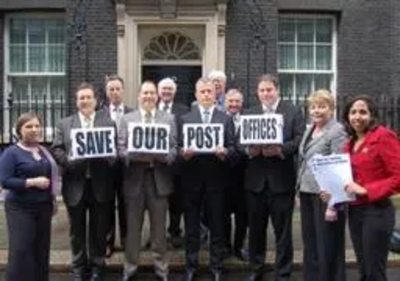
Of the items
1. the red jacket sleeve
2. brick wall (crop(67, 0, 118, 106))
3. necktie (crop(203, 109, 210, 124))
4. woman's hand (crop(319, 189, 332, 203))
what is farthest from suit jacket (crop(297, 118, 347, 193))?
brick wall (crop(67, 0, 118, 106))

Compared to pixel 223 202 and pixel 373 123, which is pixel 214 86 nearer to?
pixel 223 202

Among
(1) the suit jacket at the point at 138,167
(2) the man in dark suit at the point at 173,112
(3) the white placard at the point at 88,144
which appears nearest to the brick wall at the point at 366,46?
(2) the man in dark suit at the point at 173,112

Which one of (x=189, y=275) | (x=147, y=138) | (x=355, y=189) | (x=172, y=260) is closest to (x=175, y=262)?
(x=172, y=260)

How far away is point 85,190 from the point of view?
9.23m

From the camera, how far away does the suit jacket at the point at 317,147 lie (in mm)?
8391

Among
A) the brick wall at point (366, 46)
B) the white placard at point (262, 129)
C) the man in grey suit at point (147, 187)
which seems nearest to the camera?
the white placard at point (262, 129)

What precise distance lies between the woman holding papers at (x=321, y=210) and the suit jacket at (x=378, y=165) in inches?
23.5

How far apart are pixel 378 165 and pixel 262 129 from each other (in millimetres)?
1670

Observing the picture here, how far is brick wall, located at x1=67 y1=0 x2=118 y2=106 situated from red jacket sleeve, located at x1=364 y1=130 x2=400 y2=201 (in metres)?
10.4

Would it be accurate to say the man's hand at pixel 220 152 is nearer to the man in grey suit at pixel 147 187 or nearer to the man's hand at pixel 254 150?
A: the man's hand at pixel 254 150

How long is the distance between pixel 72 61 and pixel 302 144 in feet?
31.5

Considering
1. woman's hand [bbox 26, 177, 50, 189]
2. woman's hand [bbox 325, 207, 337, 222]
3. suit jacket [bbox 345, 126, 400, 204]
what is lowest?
woman's hand [bbox 325, 207, 337, 222]

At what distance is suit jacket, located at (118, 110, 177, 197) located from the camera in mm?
9180

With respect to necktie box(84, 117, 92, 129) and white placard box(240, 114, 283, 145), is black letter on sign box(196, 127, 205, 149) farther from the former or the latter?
necktie box(84, 117, 92, 129)
